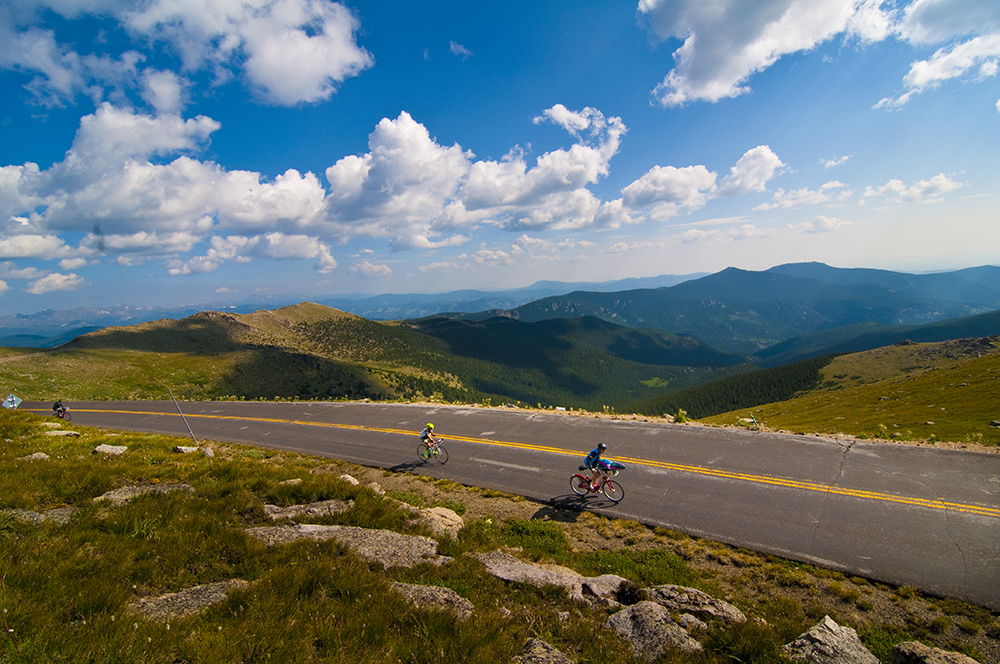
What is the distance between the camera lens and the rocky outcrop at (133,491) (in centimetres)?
877

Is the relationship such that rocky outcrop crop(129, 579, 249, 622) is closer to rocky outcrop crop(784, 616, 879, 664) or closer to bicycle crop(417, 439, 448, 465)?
rocky outcrop crop(784, 616, 879, 664)

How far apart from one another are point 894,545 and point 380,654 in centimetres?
1308

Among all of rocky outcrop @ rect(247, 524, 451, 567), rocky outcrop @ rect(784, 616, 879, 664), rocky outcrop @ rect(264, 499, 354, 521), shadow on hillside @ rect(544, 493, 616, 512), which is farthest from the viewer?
shadow on hillside @ rect(544, 493, 616, 512)

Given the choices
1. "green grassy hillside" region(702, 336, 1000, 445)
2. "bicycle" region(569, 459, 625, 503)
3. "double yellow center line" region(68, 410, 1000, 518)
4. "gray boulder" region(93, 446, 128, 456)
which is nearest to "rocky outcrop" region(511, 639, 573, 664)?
"bicycle" region(569, 459, 625, 503)

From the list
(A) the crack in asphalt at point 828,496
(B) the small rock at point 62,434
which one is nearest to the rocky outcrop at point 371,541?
(A) the crack in asphalt at point 828,496

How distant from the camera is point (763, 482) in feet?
44.6

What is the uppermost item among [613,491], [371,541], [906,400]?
[371,541]

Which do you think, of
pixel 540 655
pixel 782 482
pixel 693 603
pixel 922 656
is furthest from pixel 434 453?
pixel 922 656

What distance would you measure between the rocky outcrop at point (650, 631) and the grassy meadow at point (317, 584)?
0.21 m

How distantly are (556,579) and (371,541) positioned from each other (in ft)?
13.6

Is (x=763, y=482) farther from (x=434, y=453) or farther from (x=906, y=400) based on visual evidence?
(x=906, y=400)

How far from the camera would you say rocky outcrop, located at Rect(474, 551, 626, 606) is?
305 inches

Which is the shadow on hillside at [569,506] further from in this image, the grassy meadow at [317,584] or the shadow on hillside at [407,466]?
the shadow on hillside at [407,466]

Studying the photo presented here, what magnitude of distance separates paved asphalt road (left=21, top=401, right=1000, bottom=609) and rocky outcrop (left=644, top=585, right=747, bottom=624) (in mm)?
4101
